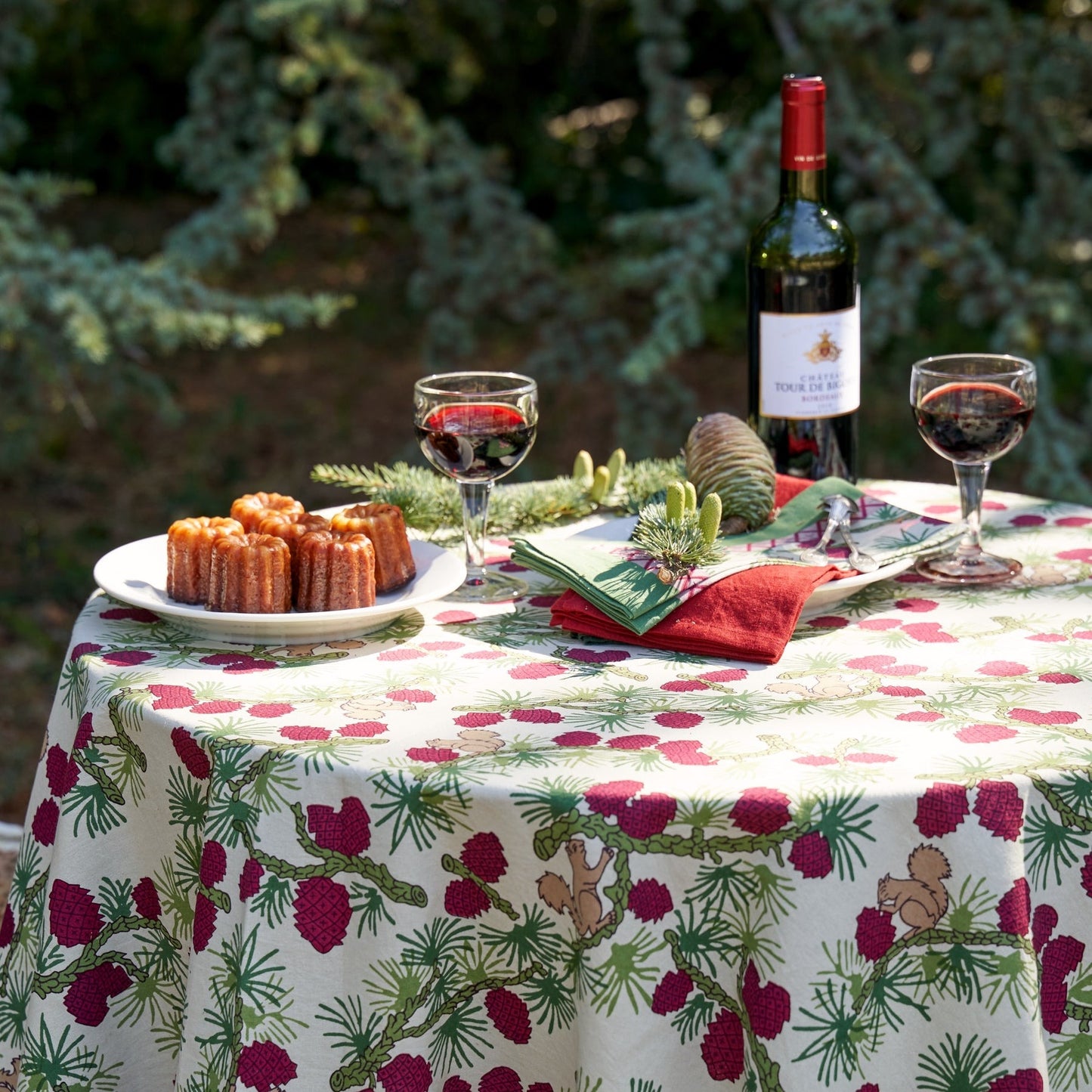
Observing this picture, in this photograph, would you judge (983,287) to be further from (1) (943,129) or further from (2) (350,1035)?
(2) (350,1035)

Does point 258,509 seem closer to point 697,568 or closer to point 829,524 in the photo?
point 697,568

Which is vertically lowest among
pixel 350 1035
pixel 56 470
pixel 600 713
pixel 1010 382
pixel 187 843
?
pixel 56 470

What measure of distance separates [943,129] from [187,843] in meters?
3.70

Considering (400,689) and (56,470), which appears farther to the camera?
(56,470)

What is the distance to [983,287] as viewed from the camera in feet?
13.1

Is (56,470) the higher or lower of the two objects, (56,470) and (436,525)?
the lower

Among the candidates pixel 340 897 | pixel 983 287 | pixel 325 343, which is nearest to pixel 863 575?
pixel 340 897

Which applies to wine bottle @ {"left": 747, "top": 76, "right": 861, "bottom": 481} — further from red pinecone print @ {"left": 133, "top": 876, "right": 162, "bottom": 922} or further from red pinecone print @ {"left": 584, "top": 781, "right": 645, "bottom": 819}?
red pinecone print @ {"left": 133, "top": 876, "right": 162, "bottom": 922}

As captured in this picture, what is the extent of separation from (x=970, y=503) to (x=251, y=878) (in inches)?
38.8

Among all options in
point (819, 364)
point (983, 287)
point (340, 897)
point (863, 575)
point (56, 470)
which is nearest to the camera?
point (340, 897)

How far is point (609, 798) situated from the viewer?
3.92ft

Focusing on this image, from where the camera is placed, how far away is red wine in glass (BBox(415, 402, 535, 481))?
5.47ft

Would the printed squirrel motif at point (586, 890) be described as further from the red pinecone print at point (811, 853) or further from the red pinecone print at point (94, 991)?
the red pinecone print at point (94, 991)

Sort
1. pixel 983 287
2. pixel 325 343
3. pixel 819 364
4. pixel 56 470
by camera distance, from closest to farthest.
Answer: pixel 819 364 < pixel 983 287 < pixel 56 470 < pixel 325 343
